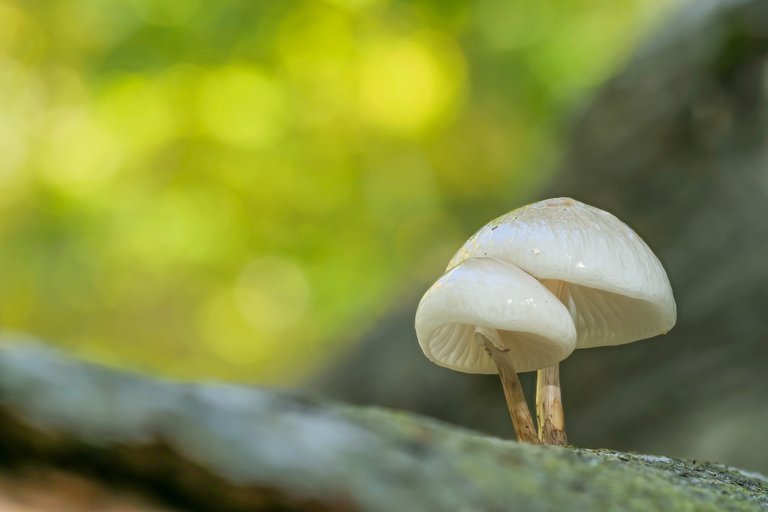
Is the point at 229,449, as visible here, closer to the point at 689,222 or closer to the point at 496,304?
the point at 496,304

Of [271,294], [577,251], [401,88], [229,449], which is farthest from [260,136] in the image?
[229,449]

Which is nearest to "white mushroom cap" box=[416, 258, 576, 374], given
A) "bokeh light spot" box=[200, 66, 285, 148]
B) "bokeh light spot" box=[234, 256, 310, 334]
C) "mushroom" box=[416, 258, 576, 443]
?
"mushroom" box=[416, 258, 576, 443]

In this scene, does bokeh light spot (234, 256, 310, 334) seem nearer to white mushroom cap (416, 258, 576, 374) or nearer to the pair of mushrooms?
the pair of mushrooms

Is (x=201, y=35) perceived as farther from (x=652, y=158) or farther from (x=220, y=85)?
(x=652, y=158)

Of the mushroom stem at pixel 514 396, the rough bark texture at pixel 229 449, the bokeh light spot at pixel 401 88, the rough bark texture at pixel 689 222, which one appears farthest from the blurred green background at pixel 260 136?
the rough bark texture at pixel 229 449

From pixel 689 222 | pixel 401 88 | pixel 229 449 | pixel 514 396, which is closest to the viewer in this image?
pixel 229 449

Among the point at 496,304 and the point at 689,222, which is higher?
the point at 689,222
